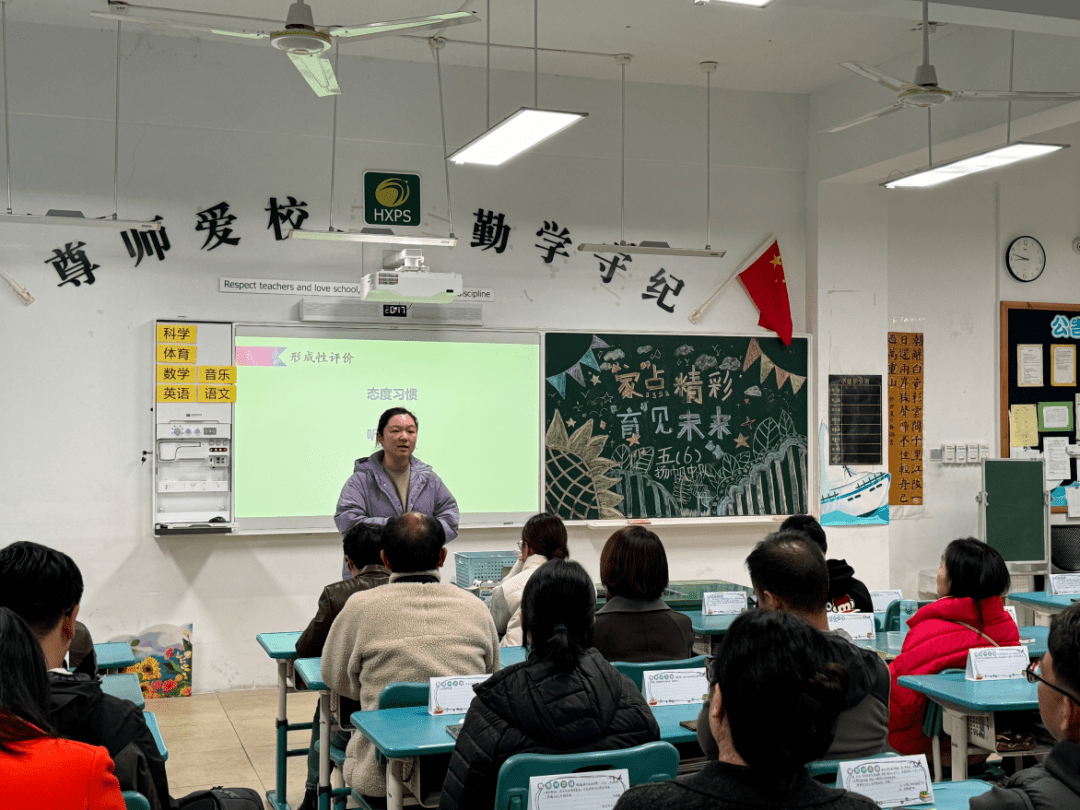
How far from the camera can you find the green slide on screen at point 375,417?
5812 millimetres

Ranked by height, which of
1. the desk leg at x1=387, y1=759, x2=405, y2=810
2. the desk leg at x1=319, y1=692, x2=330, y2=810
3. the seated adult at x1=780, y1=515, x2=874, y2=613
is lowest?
the desk leg at x1=319, y1=692, x2=330, y2=810

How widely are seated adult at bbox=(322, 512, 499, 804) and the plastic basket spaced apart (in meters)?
2.33

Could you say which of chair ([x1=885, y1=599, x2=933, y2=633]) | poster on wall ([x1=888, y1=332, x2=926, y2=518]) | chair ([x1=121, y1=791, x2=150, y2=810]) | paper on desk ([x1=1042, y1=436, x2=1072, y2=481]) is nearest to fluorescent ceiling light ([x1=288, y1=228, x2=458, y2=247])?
chair ([x1=885, y1=599, x2=933, y2=633])

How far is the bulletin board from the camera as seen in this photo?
7305mm

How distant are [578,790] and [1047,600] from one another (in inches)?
150

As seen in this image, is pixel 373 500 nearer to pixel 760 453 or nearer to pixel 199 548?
pixel 199 548

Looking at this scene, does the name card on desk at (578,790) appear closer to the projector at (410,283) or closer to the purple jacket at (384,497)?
the purple jacket at (384,497)

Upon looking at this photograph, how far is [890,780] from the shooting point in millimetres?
2123

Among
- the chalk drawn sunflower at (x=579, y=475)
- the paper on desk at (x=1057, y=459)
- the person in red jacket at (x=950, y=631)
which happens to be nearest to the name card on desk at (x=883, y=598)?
the person in red jacket at (x=950, y=631)

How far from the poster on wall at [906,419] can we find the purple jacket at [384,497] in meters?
3.37

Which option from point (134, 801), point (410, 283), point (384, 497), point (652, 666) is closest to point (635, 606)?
point (652, 666)

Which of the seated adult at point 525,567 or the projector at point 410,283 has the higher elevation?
the projector at point 410,283

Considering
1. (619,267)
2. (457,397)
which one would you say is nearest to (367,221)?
(457,397)

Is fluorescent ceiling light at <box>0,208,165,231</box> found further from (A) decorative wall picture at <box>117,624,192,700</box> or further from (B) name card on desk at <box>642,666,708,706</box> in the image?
(B) name card on desk at <box>642,666,708,706</box>
